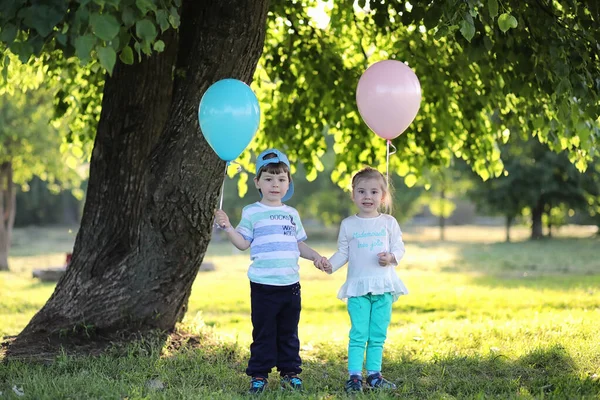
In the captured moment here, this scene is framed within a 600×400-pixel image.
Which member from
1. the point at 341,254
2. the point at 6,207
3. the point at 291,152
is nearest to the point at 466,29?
the point at 341,254

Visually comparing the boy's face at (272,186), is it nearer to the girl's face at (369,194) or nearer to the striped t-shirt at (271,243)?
the striped t-shirt at (271,243)

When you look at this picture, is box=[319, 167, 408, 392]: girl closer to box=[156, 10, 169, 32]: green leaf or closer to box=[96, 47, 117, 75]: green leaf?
box=[156, 10, 169, 32]: green leaf

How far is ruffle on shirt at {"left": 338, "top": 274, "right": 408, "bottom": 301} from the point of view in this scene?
4574 mm

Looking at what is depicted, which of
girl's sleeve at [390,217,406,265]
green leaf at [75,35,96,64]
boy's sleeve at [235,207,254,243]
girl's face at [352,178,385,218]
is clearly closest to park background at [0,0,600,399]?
green leaf at [75,35,96,64]

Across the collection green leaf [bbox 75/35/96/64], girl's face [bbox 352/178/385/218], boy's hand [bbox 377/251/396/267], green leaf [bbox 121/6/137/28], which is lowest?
boy's hand [bbox 377/251/396/267]

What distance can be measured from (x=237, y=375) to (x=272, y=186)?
4.59 feet

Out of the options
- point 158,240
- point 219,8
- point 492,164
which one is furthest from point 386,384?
point 492,164

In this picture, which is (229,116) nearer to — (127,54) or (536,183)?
(127,54)

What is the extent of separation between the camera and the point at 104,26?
129 inches

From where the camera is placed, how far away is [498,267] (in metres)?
18.5

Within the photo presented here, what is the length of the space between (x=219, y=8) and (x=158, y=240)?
1.86 metres

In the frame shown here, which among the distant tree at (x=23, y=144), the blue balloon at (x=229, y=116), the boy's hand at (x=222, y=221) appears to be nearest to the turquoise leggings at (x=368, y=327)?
the boy's hand at (x=222, y=221)

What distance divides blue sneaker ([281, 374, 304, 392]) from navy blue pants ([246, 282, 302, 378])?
0.03 metres

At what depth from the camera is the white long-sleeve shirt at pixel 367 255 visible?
459 cm
